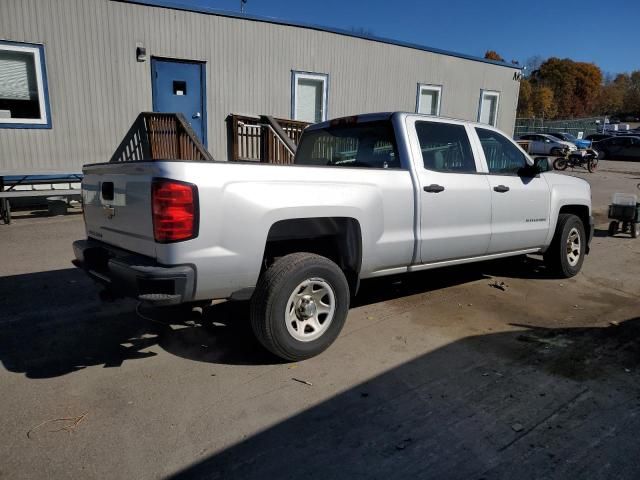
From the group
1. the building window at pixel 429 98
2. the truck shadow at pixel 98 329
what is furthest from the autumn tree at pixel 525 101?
the truck shadow at pixel 98 329

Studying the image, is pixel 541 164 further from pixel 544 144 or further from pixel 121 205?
pixel 544 144

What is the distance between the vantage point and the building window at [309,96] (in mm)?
12508

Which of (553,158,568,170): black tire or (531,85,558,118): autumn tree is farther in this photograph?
(531,85,558,118): autumn tree

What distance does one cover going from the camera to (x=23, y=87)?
31.1ft

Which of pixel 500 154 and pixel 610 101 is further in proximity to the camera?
pixel 610 101

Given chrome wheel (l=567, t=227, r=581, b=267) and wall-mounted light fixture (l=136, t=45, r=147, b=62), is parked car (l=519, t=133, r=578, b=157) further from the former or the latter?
chrome wheel (l=567, t=227, r=581, b=267)

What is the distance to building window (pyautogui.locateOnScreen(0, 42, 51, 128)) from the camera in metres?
9.27

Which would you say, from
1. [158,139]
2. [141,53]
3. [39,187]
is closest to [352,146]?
[158,139]

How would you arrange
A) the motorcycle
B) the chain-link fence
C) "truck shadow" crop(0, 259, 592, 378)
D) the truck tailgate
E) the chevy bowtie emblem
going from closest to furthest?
the truck tailgate → the chevy bowtie emblem → "truck shadow" crop(0, 259, 592, 378) → the motorcycle → the chain-link fence

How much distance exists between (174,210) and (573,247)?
16.6 ft

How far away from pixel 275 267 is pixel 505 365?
184 centimetres

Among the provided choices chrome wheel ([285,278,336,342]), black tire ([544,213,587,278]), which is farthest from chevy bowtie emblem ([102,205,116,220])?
black tire ([544,213,587,278])

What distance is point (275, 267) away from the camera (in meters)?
3.33

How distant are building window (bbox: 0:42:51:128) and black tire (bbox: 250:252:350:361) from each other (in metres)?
8.63
